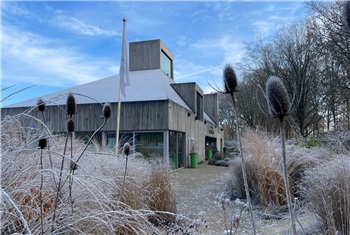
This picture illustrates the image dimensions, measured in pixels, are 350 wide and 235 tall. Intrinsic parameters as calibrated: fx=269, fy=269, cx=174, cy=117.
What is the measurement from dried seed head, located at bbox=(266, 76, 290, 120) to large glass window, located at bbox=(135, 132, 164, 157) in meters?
10.7

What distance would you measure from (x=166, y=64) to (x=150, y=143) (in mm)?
7827

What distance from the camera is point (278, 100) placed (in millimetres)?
1350

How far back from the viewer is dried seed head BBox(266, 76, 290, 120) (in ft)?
4.41

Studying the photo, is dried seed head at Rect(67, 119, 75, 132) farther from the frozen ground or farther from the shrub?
the shrub

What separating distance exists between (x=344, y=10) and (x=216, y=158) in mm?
16915

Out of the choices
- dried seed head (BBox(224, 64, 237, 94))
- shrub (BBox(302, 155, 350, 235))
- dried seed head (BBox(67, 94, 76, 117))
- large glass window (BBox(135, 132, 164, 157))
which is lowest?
shrub (BBox(302, 155, 350, 235))

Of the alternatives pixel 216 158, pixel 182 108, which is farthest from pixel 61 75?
pixel 216 158

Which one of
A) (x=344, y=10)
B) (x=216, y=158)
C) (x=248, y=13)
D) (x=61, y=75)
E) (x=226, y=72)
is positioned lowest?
(x=216, y=158)

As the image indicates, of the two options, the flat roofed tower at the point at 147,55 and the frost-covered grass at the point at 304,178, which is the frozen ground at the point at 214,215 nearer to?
the frost-covered grass at the point at 304,178

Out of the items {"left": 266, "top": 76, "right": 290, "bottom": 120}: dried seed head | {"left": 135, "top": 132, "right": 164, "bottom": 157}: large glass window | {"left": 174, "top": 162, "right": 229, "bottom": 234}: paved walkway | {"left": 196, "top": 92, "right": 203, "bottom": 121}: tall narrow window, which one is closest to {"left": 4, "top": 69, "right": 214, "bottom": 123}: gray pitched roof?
{"left": 135, "top": 132, "right": 164, "bottom": 157}: large glass window

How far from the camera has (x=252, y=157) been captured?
606cm

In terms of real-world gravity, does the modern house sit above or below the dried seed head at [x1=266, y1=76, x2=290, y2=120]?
above

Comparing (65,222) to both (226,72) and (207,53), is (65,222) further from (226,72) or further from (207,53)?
(207,53)

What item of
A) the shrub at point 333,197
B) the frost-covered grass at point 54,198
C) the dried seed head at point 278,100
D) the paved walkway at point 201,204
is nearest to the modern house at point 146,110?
the paved walkway at point 201,204
